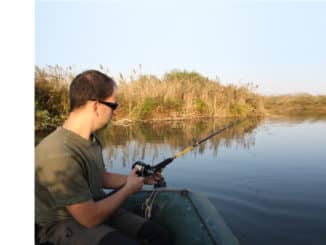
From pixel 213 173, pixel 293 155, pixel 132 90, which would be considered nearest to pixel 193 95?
pixel 132 90

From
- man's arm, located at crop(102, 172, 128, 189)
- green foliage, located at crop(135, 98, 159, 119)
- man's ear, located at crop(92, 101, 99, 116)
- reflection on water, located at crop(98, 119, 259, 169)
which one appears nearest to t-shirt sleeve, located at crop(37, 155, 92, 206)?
man's ear, located at crop(92, 101, 99, 116)

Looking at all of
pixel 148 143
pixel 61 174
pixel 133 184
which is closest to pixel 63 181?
pixel 61 174

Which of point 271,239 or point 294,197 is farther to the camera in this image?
point 294,197

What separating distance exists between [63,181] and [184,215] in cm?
84

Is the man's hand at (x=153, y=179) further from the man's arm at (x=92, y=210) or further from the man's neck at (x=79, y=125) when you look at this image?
the man's neck at (x=79, y=125)

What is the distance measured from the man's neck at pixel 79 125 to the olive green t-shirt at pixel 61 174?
0.02 metres

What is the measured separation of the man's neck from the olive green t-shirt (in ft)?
0.08

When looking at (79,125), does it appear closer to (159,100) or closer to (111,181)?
(111,181)

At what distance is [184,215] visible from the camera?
1861mm

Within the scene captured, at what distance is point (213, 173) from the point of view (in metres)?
4.20

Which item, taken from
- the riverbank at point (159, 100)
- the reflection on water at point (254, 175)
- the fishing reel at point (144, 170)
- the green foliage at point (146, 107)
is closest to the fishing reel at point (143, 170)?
the fishing reel at point (144, 170)

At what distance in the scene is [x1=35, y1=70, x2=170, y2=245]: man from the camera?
52.0 inches
